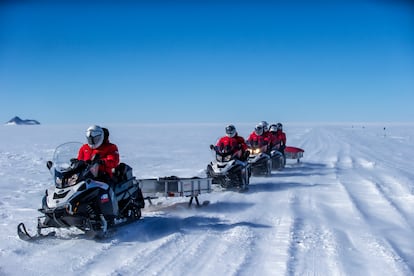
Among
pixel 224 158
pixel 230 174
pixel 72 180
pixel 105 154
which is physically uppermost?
pixel 105 154

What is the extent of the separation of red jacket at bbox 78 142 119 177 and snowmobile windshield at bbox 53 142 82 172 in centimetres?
13

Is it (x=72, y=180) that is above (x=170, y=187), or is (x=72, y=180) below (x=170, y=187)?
above

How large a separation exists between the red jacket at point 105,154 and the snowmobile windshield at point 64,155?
5.2 inches

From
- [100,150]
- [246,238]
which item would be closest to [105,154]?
[100,150]

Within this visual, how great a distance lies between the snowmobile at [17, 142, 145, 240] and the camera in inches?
273

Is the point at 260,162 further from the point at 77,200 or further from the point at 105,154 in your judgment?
the point at 77,200

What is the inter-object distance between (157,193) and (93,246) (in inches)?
126

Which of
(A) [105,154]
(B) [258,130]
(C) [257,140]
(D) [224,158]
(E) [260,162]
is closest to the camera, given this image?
(A) [105,154]

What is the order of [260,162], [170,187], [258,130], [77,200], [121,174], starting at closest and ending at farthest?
[77,200], [121,174], [170,187], [260,162], [258,130]

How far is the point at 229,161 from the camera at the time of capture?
1281 centimetres

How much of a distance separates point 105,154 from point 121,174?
1.82 feet

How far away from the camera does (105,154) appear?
326 inches

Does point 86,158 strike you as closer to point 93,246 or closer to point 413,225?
point 93,246

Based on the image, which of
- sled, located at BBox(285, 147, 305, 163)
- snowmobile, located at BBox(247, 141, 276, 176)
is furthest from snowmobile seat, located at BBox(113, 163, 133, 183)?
sled, located at BBox(285, 147, 305, 163)
